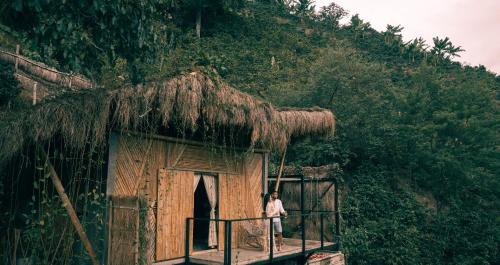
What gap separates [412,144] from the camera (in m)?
19.1

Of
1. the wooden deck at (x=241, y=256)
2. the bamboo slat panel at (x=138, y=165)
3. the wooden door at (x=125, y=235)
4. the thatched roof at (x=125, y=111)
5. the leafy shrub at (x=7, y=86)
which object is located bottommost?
the wooden deck at (x=241, y=256)

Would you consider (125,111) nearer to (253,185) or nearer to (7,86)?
(253,185)

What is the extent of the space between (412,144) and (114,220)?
52.2 feet

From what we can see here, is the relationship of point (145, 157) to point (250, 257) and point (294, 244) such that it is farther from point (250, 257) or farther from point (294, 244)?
point (294, 244)

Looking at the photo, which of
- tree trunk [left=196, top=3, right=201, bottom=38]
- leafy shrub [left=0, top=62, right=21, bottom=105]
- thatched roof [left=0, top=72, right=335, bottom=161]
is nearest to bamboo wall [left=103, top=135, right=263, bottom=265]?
thatched roof [left=0, top=72, right=335, bottom=161]

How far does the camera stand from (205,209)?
37.3 feet

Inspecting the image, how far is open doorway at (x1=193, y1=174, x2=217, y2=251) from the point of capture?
8898 millimetres

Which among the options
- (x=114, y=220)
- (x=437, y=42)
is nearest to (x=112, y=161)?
(x=114, y=220)

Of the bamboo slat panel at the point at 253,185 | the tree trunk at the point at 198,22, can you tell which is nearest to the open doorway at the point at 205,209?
the bamboo slat panel at the point at 253,185

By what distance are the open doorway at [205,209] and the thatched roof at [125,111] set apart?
156 centimetres

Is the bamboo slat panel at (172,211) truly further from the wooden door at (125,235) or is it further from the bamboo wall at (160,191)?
the wooden door at (125,235)

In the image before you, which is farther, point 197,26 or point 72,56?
point 197,26

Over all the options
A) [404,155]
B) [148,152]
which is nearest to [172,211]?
[148,152]

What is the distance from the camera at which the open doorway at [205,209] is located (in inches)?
350
